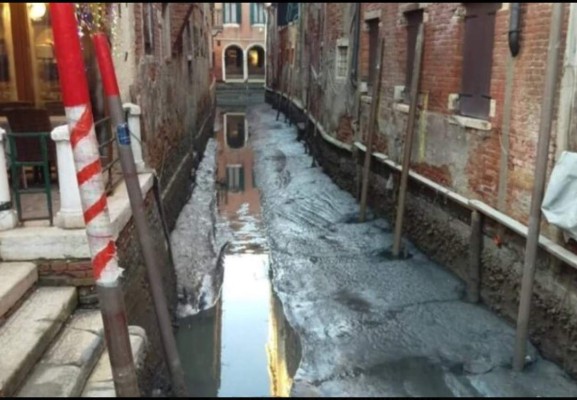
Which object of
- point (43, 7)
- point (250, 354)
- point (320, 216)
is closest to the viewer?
point (250, 354)

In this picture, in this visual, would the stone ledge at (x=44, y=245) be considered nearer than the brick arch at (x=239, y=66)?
Yes

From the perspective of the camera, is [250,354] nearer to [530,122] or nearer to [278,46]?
[530,122]

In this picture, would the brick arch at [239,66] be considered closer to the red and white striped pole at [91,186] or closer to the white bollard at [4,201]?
the white bollard at [4,201]

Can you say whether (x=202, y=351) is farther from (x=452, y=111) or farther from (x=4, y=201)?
(x=452, y=111)

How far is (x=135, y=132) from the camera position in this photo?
664 centimetres

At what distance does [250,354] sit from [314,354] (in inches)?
35.7

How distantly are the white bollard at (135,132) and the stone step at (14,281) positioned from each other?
2338 millimetres

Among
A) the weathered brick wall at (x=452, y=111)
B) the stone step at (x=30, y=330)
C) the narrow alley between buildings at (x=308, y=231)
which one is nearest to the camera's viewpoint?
the stone step at (x=30, y=330)

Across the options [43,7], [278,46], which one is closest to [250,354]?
[43,7]

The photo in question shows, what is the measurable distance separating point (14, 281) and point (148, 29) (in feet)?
16.5

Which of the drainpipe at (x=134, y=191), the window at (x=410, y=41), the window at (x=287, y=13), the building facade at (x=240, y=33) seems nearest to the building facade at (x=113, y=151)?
the drainpipe at (x=134, y=191)

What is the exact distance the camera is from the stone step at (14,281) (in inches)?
155

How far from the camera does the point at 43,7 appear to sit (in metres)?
7.71

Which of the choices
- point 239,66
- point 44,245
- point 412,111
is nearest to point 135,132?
point 44,245
